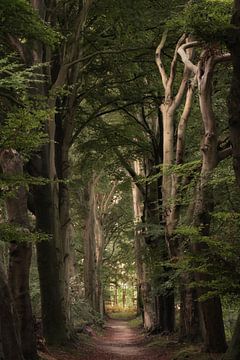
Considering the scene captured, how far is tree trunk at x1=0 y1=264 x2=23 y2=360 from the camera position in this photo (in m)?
7.50

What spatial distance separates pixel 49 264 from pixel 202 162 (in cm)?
538

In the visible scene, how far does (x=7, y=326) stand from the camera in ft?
24.8

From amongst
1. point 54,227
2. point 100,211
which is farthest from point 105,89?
point 100,211

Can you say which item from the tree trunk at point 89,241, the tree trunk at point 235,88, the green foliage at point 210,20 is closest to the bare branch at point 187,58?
the green foliage at point 210,20

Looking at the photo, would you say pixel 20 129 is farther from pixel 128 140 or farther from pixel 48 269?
pixel 128 140

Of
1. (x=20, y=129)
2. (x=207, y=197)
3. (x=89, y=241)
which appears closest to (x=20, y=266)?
(x=207, y=197)

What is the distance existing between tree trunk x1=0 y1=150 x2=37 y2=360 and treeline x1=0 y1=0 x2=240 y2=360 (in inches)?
0.9

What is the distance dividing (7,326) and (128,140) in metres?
12.6

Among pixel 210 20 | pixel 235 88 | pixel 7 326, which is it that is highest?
pixel 210 20

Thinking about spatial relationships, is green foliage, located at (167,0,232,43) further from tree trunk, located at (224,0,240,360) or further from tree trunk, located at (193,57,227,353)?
tree trunk, located at (193,57,227,353)

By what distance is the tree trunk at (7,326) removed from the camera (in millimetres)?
7496

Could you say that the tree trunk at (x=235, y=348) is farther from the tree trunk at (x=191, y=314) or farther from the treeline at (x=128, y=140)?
the tree trunk at (x=191, y=314)

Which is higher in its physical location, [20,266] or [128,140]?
[128,140]

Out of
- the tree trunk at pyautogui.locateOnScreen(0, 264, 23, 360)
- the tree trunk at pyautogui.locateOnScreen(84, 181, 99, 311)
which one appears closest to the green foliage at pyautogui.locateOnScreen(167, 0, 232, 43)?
the tree trunk at pyautogui.locateOnScreen(0, 264, 23, 360)
